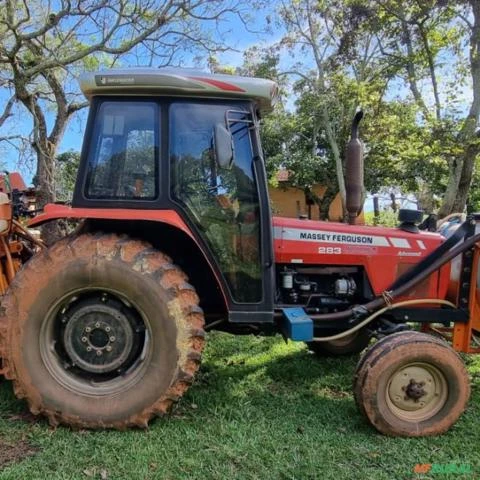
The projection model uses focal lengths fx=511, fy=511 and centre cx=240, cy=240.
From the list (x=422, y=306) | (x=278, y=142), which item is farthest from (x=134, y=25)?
(x=278, y=142)

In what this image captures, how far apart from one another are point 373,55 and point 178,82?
15172 millimetres

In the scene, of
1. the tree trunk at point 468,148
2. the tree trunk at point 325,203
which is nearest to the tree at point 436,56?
the tree trunk at point 468,148

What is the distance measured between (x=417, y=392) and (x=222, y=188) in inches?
76.1

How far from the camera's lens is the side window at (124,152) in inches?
140

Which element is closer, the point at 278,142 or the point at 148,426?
the point at 148,426

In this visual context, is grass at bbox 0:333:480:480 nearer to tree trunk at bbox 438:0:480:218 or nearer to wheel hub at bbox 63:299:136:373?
wheel hub at bbox 63:299:136:373

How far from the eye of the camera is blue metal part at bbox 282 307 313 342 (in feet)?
11.7


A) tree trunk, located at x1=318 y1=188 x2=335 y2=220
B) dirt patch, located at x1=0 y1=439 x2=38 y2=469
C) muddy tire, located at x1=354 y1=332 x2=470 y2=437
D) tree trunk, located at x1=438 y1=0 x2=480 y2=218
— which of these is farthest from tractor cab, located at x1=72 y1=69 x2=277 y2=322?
tree trunk, located at x1=318 y1=188 x2=335 y2=220

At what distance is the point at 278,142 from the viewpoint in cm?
2086

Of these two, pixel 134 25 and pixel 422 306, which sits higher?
→ pixel 134 25

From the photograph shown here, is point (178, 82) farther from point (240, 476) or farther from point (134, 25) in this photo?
point (134, 25)

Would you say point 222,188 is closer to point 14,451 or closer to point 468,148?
point 14,451

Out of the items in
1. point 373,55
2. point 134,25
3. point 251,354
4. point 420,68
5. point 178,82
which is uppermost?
point 373,55

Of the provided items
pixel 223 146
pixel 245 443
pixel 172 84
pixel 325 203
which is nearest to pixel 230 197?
pixel 223 146
